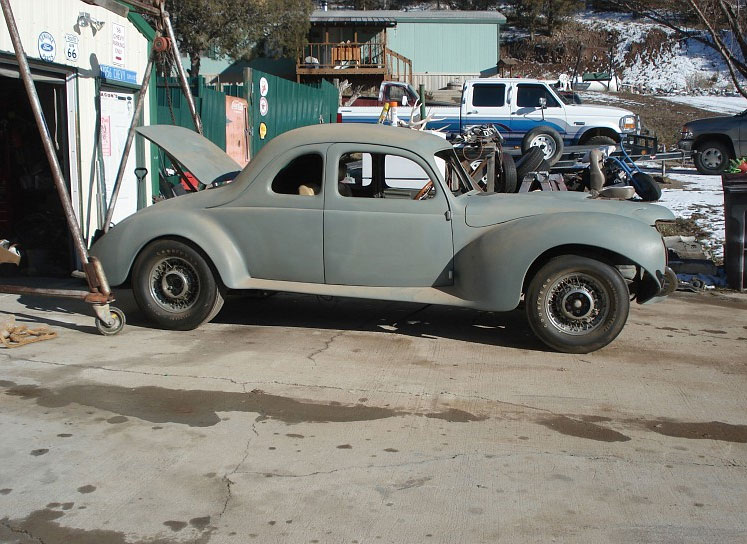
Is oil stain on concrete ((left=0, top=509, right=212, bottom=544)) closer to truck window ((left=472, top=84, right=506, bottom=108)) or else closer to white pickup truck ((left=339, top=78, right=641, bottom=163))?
white pickup truck ((left=339, top=78, right=641, bottom=163))

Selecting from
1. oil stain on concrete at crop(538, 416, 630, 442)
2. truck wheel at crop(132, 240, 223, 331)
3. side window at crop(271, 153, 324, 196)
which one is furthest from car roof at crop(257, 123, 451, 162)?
oil stain on concrete at crop(538, 416, 630, 442)

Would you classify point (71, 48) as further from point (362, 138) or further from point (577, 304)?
point (577, 304)

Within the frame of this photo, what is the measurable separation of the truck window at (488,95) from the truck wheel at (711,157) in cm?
463

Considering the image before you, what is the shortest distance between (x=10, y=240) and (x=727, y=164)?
15034mm

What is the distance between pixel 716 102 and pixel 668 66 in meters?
10.4

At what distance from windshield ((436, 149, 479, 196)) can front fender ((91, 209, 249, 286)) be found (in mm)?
1838

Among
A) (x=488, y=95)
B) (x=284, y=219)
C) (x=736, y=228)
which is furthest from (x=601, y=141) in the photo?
(x=284, y=219)

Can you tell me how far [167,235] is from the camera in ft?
22.9

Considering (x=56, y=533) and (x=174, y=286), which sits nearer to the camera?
(x=56, y=533)

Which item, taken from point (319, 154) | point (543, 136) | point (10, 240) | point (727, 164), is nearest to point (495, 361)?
point (319, 154)

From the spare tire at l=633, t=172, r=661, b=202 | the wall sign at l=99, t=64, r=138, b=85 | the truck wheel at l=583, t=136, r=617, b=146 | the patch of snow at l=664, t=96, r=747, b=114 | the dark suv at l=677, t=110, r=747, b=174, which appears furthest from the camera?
the patch of snow at l=664, t=96, r=747, b=114

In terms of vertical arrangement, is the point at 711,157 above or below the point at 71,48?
below

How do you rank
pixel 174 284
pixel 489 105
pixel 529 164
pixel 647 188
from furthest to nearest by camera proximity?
pixel 489 105
pixel 529 164
pixel 647 188
pixel 174 284

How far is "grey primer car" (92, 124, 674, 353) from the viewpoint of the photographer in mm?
6344
